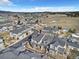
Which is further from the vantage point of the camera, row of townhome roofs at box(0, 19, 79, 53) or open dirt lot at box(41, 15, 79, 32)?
open dirt lot at box(41, 15, 79, 32)

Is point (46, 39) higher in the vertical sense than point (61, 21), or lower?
lower

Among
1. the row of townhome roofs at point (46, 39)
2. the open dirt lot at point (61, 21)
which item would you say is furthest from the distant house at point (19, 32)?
the open dirt lot at point (61, 21)

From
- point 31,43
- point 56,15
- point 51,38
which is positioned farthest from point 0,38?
point 56,15

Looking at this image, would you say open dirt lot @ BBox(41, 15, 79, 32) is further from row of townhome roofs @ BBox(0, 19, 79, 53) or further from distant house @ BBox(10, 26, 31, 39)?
distant house @ BBox(10, 26, 31, 39)

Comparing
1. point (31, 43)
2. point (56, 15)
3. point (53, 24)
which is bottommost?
point (31, 43)

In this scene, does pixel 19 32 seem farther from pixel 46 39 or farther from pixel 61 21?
pixel 61 21

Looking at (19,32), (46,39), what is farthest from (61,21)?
(19,32)

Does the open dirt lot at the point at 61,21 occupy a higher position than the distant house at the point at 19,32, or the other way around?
the open dirt lot at the point at 61,21

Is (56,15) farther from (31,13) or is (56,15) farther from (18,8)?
(18,8)

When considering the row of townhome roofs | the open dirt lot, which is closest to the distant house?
the row of townhome roofs

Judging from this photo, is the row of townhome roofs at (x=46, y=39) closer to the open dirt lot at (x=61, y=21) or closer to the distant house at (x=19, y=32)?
the distant house at (x=19, y=32)

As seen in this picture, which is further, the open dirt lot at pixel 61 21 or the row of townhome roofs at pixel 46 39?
the open dirt lot at pixel 61 21
